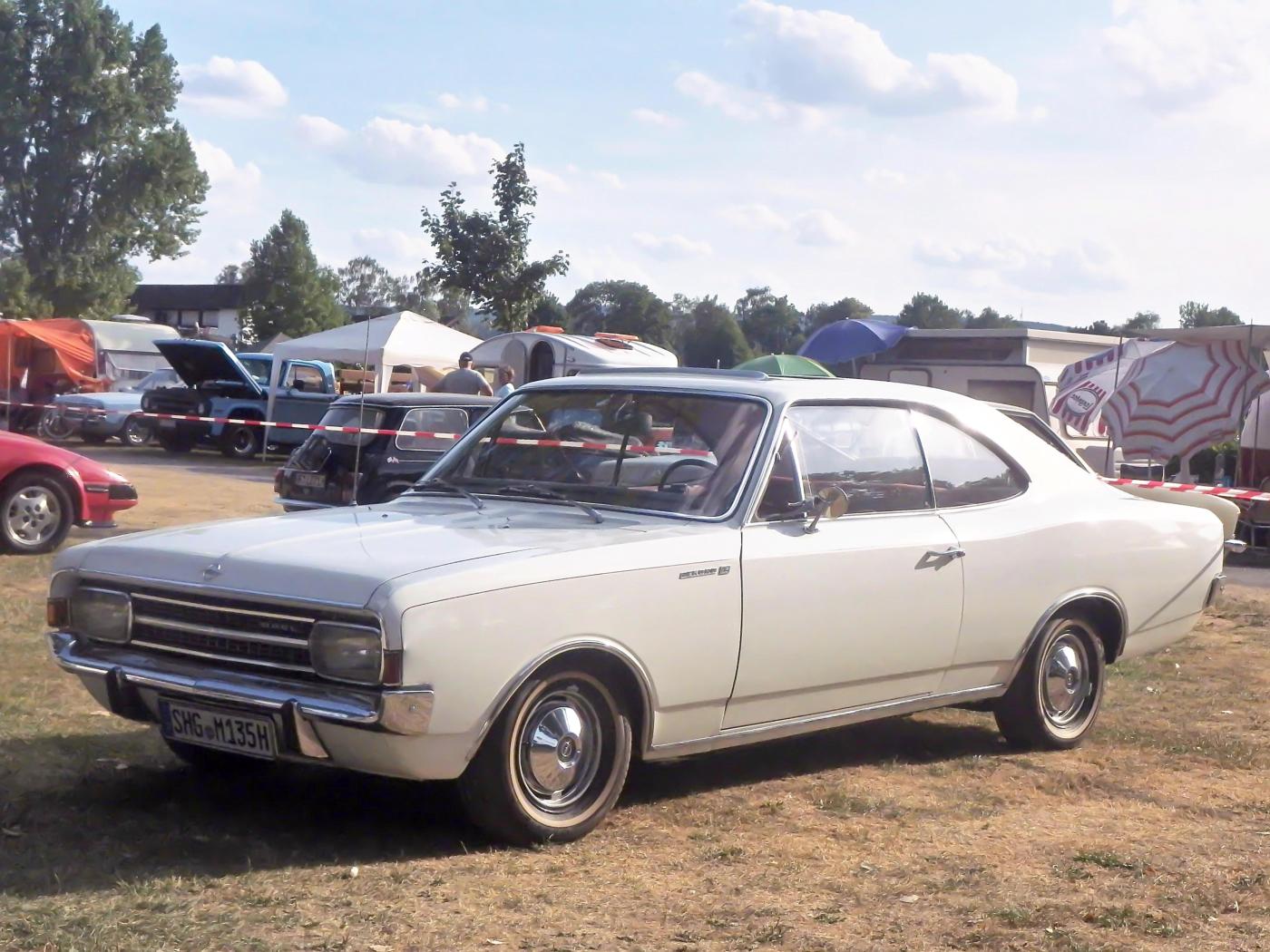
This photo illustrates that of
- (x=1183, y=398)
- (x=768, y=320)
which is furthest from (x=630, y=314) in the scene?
(x=1183, y=398)

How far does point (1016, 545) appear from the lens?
6.56 meters

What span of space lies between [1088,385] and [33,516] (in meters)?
14.4

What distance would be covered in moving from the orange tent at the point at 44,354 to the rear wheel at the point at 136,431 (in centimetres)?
364

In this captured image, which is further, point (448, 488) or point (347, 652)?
point (448, 488)

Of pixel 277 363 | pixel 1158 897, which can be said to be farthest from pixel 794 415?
pixel 277 363

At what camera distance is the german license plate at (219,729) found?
4743mm

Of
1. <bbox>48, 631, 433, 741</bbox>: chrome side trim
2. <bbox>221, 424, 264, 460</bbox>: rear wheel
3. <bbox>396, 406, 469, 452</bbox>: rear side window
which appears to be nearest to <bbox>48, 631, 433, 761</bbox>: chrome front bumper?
<bbox>48, 631, 433, 741</bbox>: chrome side trim

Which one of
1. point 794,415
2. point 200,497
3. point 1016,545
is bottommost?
point 200,497

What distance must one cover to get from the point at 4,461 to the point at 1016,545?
821 centimetres

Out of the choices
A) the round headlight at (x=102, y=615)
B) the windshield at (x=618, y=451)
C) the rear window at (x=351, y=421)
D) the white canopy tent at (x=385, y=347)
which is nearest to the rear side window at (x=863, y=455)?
the windshield at (x=618, y=451)

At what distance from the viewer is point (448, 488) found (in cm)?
621

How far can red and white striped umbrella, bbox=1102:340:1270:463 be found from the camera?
1723cm

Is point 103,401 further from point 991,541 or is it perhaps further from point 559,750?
point 559,750

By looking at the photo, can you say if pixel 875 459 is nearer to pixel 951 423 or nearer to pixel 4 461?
pixel 951 423
